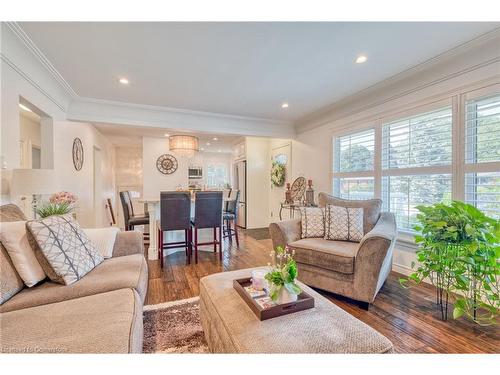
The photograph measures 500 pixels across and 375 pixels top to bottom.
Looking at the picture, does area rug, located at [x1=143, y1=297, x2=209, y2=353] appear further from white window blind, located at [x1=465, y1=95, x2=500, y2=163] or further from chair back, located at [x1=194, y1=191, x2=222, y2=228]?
white window blind, located at [x1=465, y1=95, x2=500, y2=163]

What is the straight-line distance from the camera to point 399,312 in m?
1.97

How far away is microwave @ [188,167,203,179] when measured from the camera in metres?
7.75

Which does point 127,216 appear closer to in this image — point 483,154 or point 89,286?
point 89,286

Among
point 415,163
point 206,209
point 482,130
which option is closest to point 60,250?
point 206,209

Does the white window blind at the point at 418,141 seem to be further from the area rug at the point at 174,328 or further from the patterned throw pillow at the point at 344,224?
the area rug at the point at 174,328

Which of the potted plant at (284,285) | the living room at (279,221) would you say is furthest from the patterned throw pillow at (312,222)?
the potted plant at (284,285)

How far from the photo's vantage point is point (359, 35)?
196 cm

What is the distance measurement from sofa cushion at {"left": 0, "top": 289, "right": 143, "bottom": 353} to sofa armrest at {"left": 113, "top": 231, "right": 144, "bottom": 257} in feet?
2.51

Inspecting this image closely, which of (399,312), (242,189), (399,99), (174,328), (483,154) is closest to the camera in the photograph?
(174,328)

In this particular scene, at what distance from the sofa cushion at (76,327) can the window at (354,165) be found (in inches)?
130

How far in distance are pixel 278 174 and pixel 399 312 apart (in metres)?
3.84

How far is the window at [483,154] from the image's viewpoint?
2.06 meters

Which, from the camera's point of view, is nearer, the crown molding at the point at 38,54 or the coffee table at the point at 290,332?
the coffee table at the point at 290,332
